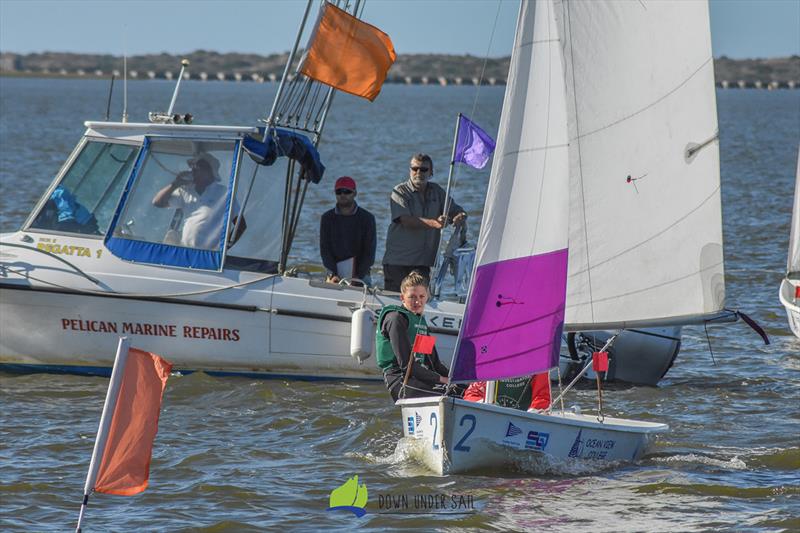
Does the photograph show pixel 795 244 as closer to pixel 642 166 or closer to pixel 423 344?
pixel 642 166

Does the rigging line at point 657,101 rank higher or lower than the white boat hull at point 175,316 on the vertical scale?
higher

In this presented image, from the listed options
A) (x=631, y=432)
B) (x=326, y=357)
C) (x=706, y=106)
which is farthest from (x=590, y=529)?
(x=326, y=357)

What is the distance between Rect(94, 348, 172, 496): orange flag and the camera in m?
6.88

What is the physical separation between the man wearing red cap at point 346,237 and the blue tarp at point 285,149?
0.33 meters

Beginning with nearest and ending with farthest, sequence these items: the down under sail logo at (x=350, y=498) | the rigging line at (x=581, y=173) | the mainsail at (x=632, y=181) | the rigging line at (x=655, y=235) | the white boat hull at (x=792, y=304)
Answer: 1. the down under sail logo at (x=350, y=498)
2. the mainsail at (x=632, y=181)
3. the rigging line at (x=581, y=173)
4. the rigging line at (x=655, y=235)
5. the white boat hull at (x=792, y=304)

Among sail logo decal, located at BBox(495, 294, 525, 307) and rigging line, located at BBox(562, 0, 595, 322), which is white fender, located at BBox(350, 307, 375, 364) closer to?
rigging line, located at BBox(562, 0, 595, 322)

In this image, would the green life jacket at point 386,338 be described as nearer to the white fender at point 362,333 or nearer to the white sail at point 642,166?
the white sail at point 642,166

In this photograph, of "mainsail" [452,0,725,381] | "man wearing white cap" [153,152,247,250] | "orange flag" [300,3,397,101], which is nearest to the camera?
"mainsail" [452,0,725,381]

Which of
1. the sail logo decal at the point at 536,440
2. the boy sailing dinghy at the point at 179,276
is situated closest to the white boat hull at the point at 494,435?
the sail logo decal at the point at 536,440

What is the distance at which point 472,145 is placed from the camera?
1338 centimetres

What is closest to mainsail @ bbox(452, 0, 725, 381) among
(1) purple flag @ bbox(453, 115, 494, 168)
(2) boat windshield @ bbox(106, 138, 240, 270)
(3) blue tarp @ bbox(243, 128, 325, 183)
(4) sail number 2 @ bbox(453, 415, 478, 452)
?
A: (4) sail number 2 @ bbox(453, 415, 478, 452)

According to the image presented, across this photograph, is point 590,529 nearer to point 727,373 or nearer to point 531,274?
point 531,274

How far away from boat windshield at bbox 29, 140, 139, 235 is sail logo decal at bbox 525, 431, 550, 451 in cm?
529

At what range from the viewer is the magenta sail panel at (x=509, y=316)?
9422mm
